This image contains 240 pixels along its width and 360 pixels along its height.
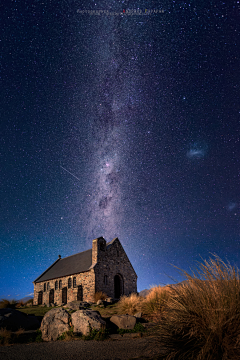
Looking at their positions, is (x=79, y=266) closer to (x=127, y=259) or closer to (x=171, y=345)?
(x=127, y=259)

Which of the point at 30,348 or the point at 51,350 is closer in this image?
the point at 51,350

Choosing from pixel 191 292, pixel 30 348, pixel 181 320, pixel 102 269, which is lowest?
pixel 30 348

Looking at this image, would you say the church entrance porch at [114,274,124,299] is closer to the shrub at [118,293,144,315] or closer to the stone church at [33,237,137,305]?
the stone church at [33,237,137,305]

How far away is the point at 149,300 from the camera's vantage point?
37.9 ft

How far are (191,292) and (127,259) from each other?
25.1m

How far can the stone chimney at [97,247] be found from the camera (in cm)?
2438

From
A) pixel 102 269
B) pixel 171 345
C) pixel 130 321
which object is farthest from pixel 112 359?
pixel 102 269

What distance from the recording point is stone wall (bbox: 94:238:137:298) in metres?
23.9

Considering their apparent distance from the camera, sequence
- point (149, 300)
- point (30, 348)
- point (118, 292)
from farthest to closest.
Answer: point (118, 292)
point (149, 300)
point (30, 348)

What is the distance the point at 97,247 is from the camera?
24.7 m

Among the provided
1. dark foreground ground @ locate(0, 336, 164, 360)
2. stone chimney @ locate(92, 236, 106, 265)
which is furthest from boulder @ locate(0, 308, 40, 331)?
stone chimney @ locate(92, 236, 106, 265)

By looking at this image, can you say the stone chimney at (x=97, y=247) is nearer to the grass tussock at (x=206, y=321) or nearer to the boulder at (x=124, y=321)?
the boulder at (x=124, y=321)

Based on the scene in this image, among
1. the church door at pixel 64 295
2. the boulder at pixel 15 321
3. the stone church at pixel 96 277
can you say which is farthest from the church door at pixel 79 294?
the boulder at pixel 15 321

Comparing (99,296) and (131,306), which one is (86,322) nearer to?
(131,306)
